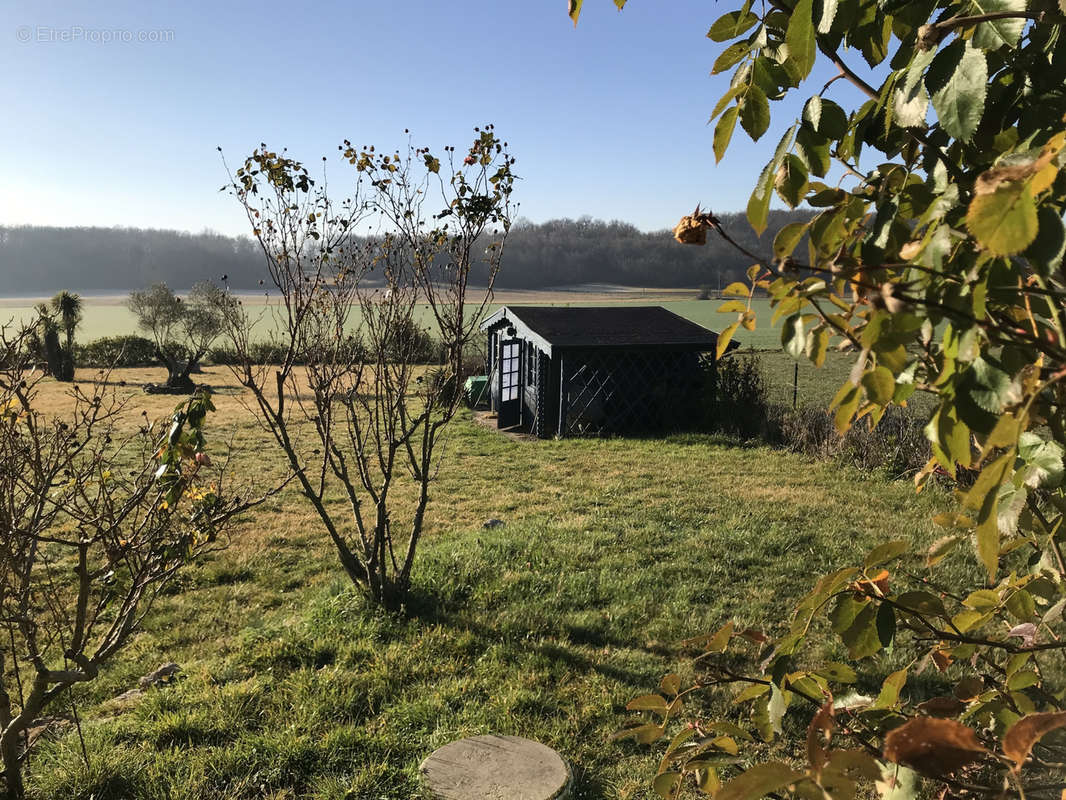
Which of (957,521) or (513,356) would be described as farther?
(513,356)

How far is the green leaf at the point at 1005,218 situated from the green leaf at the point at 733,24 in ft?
1.93

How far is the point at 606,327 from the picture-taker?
14.6 metres

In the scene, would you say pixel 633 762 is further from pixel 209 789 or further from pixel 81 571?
pixel 81 571

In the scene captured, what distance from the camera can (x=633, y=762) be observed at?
361cm

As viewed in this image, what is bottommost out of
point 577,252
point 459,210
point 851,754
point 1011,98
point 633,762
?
point 633,762

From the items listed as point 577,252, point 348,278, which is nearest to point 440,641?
point 348,278

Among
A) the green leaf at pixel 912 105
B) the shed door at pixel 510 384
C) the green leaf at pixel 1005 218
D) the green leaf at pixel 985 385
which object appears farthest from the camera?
the shed door at pixel 510 384

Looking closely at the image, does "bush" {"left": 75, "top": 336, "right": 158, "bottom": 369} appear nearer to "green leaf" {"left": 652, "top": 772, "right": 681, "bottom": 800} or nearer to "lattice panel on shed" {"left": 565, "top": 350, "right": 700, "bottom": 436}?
"lattice panel on shed" {"left": 565, "top": 350, "right": 700, "bottom": 436}

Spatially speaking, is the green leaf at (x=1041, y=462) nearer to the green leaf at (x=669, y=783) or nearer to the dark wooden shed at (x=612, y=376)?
the green leaf at (x=669, y=783)

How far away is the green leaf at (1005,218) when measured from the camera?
1.76 ft

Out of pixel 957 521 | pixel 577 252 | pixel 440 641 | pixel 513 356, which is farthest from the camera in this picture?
pixel 577 252

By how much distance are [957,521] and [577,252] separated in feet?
220

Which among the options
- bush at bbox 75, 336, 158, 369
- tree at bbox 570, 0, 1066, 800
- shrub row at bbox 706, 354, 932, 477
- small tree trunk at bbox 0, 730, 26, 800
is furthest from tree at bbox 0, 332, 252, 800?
bush at bbox 75, 336, 158, 369

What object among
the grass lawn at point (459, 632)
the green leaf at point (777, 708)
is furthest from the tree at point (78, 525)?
the green leaf at point (777, 708)
